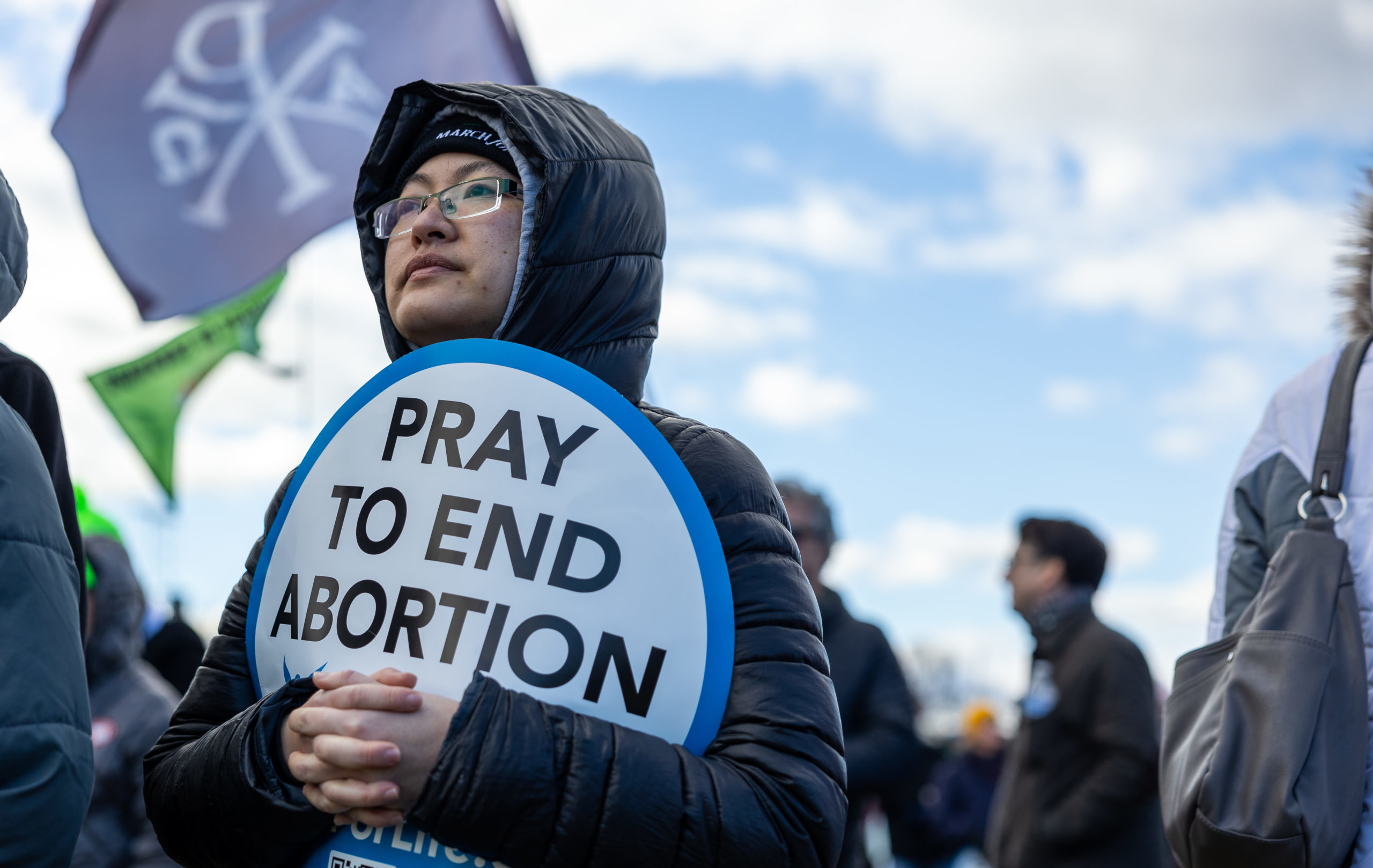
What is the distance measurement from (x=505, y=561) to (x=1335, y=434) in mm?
1511

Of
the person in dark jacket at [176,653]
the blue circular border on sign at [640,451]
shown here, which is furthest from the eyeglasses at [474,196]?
the person in dark jacket at [176,653]

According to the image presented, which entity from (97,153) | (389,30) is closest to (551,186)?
(389,30)

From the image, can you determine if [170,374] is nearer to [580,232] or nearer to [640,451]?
[580,232]

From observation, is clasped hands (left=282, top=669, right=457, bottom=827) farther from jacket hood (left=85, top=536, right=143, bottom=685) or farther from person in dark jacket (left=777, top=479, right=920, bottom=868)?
person in dark jacket (left=777, top=479, right=920, bottom=868)

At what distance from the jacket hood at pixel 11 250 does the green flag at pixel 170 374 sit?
457 centimetres

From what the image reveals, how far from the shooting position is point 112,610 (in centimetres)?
379

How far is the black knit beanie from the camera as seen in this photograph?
181 cm

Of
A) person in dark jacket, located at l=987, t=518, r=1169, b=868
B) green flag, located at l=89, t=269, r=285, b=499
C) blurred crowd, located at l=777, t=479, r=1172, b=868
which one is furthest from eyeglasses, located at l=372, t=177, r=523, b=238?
green flag, located at l=89, t=269, r=285, b=499

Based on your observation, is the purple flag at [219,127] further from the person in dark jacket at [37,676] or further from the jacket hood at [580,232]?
the person in dark jacket at [37,676]

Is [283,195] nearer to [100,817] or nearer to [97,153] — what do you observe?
[97,153]

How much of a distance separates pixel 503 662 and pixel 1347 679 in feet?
4.57

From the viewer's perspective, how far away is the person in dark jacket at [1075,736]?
13.3 feet

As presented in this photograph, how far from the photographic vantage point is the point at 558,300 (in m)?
1.70

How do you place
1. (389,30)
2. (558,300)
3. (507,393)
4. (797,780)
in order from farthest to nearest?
(389,30) < (558,300) < (507,393) < (797,780)
